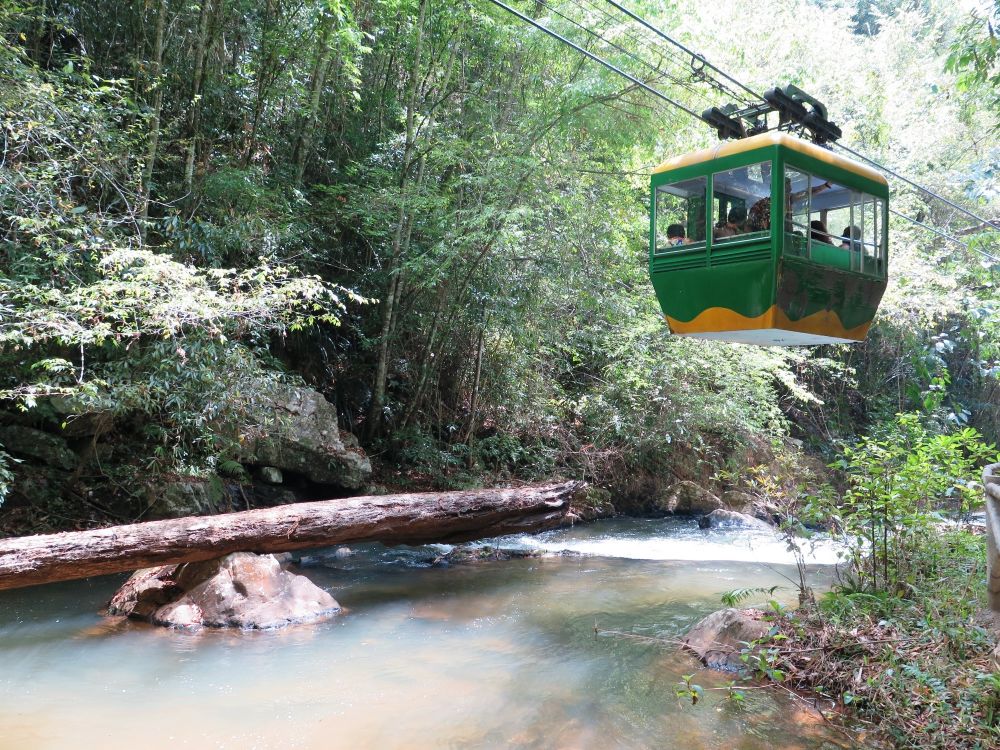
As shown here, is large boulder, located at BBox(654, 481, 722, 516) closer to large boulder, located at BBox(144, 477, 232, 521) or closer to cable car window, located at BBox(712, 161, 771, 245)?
cable car window, located at BBox(712, 161, 771, 245)

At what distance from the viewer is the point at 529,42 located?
33.6 ft

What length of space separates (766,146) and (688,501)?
812cm

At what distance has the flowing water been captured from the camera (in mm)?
4457

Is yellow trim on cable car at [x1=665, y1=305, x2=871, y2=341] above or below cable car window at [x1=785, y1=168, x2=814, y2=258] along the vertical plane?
→ below

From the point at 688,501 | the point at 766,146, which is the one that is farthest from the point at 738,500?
the point at 766,146

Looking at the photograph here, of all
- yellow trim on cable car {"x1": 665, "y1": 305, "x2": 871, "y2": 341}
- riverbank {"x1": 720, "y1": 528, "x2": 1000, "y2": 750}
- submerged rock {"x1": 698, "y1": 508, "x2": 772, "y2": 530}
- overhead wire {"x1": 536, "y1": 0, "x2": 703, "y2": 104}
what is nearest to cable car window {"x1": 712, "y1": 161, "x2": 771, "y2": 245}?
yellow trim on cable car {"x1": 665, "y1": 305, "x2": 871, "y2": 341}

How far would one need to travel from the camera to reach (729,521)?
1174 centimetres

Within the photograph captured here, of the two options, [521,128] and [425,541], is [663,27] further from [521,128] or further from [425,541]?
[425,541]

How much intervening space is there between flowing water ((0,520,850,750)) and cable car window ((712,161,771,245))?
11.8ft

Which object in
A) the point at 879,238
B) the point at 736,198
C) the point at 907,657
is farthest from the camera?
the point at 879,238

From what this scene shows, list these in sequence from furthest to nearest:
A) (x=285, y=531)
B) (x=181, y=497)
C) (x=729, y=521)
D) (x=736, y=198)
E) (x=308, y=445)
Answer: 1. (x=729, y=521)
2. (x=308, y=445)
3. (x=181, y=497)
4. (x=285, y=531)
5. (x=736, y=198)

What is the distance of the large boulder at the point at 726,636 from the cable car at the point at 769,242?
2354 millimetres

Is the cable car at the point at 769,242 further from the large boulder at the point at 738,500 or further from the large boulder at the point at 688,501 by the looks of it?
the large boulder at the point at 688,501

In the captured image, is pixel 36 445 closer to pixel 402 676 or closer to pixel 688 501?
pixel 402 676
